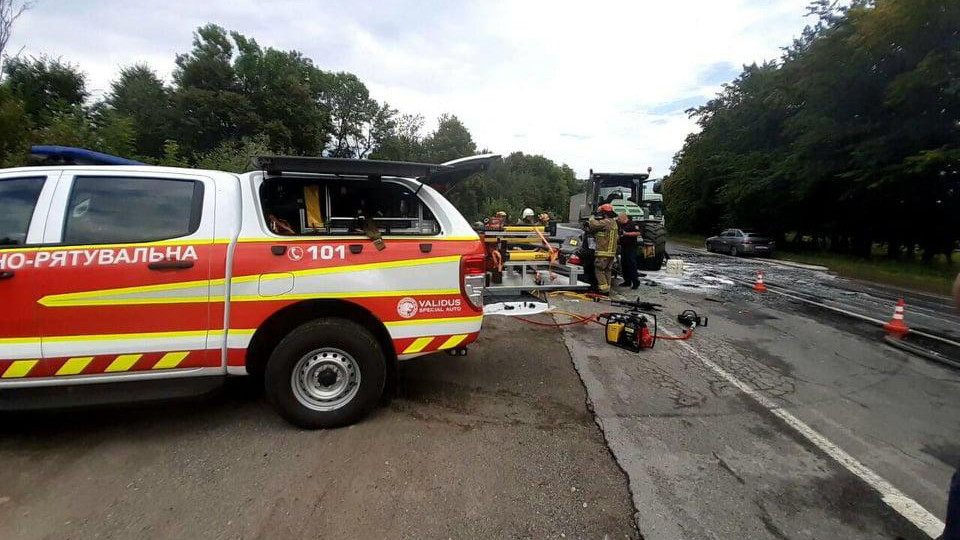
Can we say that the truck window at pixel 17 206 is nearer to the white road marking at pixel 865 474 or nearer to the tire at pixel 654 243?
the white road marking at pixel 865 474

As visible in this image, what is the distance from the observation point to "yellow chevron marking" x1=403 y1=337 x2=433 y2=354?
344 cm

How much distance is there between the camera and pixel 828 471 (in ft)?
10.00

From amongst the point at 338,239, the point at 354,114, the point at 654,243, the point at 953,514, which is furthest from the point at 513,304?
the point at 354,114

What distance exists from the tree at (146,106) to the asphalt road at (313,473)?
33.1m

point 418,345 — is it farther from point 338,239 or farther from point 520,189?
point 520,189

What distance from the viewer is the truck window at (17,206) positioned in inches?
112

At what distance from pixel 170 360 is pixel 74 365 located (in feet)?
1.73

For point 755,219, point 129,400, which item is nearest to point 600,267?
point 129,400

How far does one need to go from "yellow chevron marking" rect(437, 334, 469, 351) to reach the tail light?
0.26 metres

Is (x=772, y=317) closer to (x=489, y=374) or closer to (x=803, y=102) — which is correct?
(x=489, y=374)

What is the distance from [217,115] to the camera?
3084 cm

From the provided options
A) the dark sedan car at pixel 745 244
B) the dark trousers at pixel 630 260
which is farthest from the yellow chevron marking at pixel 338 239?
the dark sedan car at pixel 745 244

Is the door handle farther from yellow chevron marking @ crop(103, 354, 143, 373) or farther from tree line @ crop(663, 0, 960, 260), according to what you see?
tree line @ crop(663, 0, 960, 260)

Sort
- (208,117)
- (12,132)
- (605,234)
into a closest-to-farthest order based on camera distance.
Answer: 1. (605,234)
2. (12,132)
3. (208,117)
